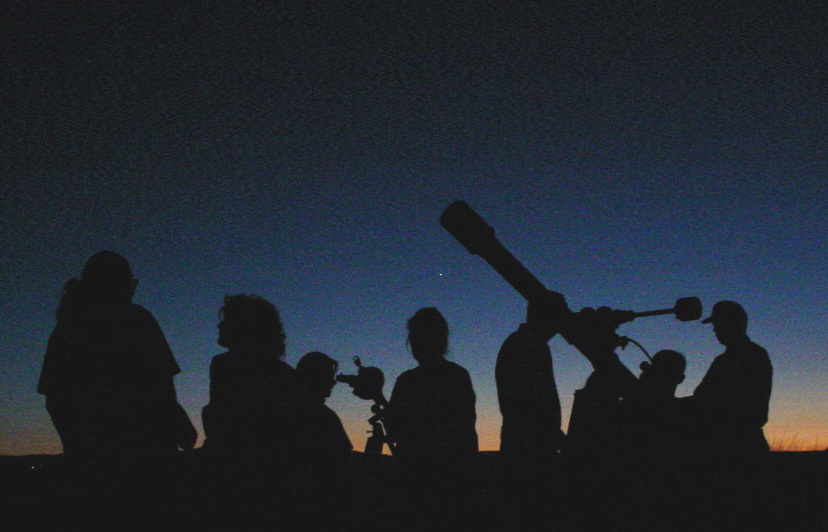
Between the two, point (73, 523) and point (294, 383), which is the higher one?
point (294, 383)

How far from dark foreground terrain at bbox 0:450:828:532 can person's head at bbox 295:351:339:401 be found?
3.00ft

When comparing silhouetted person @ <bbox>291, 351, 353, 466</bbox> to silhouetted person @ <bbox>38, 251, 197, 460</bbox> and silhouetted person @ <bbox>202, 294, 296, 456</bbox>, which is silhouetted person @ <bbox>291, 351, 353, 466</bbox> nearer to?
silhouetted person @ <bbox>202, 294, 296, 456</bbox>

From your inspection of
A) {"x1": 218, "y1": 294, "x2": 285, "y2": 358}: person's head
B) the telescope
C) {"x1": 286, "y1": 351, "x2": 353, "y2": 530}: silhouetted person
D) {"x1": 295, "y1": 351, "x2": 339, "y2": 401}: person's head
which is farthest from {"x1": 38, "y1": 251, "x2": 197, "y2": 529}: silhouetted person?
the telescope

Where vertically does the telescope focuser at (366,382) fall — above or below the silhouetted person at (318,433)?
above

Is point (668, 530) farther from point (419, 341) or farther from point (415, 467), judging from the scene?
point (419, 341)

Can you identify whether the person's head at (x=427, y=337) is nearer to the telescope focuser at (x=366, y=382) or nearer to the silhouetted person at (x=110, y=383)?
the telescope focuser at (x=366, y=382)

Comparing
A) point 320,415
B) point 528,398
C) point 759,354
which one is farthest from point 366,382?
point 759,354

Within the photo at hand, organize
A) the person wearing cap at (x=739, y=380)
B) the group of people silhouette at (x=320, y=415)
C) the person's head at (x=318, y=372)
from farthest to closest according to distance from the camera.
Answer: the person's head at (x=318, y=372)
the person wearing cap at (x=739, y=380)
the group of people silhouette at (x=320, y=415)

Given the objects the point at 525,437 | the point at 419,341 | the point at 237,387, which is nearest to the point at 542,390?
the point at 525,437

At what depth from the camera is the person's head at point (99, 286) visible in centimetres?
296

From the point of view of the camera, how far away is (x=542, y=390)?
3643 millimetres

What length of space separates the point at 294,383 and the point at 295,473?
514mm

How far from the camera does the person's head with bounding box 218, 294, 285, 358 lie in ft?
10.8

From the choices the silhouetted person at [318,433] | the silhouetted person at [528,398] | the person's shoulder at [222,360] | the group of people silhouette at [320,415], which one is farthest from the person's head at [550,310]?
the person's shoulder at [222,360]
